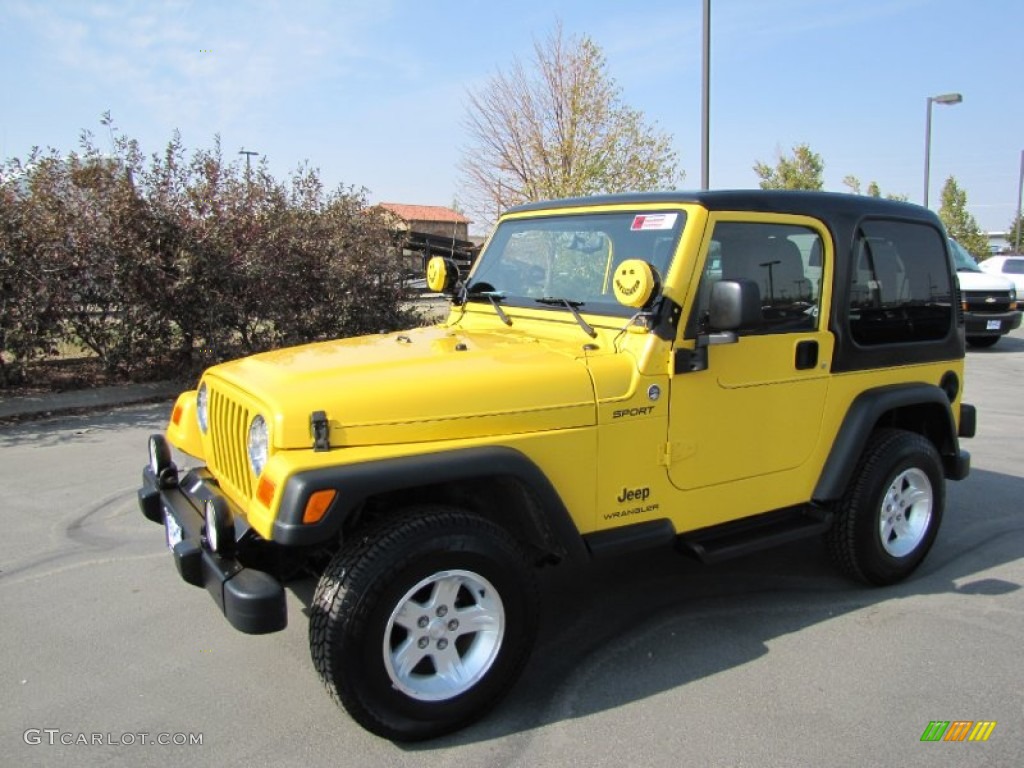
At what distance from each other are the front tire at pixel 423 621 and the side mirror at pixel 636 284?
103 centimetres

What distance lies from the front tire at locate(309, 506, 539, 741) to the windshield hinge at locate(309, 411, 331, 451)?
35cm

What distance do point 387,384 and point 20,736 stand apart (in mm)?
1801

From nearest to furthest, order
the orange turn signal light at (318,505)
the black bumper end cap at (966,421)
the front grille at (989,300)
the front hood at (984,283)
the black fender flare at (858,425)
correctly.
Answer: the orange turn signal light at (318,505) → the black fender flare at (858,425) → the black bumper end cap at (966,421) → the front hood at (984,283) → the front grille at (989,300)

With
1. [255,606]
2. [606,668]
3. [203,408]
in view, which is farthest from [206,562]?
[606,668]

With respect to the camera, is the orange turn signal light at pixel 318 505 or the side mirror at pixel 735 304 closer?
the orange turn signal light at pixel 318 505

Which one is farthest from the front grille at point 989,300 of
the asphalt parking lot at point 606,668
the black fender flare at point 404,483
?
the black fender flare at point 404,483

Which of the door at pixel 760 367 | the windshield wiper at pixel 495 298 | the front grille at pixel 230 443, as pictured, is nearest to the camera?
the front grille at pixel 230 443

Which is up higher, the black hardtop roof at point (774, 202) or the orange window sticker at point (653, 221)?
the black hardtop roof at point (774, 202)

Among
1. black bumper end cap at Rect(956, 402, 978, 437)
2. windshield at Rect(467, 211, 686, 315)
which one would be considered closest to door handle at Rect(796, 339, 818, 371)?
windshield at Rect(467, 211, 686, 315)

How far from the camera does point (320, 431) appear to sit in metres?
2.58

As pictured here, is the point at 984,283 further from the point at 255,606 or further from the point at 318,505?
the point at 255,606

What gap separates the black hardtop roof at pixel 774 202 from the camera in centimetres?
337

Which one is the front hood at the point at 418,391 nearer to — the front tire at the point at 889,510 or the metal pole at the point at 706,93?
the front tire at the point at 889,510

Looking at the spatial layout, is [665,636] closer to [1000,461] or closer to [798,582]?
[798,582]
